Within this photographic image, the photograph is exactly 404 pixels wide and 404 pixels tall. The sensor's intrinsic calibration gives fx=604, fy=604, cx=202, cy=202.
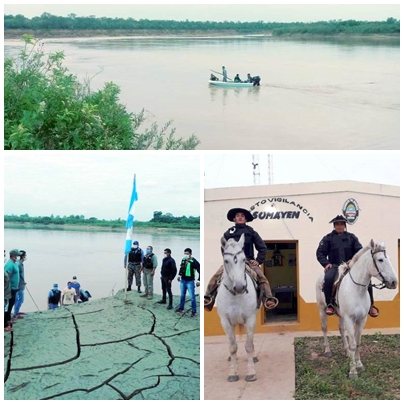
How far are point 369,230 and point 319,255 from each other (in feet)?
2.91

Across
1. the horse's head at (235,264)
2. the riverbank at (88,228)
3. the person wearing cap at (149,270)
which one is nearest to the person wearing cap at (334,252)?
the horse's head at (235,264)

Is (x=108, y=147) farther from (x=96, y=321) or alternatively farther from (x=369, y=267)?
(x=369, y=267)

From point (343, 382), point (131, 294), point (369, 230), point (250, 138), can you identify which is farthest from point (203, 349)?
point (250, 138)

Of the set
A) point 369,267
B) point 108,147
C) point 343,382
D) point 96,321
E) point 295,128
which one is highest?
point 295,128

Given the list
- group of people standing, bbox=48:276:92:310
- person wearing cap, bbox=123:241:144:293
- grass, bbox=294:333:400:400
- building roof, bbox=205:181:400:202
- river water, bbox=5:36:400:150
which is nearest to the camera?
grass, bbox=294:333:400:400

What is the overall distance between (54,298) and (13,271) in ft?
1.69

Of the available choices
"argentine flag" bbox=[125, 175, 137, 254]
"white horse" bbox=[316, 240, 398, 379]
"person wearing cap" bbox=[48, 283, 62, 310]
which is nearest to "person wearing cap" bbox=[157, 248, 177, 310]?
"argentine flag" bbox=[125, 175, 137, 254]

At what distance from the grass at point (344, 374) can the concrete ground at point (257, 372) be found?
0.09 meters

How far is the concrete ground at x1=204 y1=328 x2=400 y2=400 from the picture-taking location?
4.86m

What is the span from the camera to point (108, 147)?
20.6 feet

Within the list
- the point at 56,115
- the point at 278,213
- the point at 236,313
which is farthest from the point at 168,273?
the point at 56,115

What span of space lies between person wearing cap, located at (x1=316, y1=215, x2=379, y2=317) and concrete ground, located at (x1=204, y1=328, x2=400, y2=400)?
0.59 metres

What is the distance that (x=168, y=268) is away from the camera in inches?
207

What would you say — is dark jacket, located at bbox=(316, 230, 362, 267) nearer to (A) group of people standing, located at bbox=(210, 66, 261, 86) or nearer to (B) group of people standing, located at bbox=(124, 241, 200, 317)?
(B) group of people standing, located at bbox=(124, 241, 200, 317)
